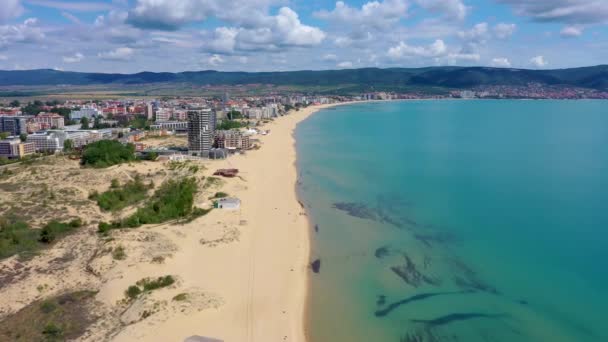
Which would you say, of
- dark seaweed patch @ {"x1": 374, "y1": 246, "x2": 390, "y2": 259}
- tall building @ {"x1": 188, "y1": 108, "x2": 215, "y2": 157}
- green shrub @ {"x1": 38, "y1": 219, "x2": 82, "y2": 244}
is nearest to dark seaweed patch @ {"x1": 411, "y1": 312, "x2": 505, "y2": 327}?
dark seaweed patch @ {"x1": 374, "y1": 246, "x2": 390, "y2": 259}

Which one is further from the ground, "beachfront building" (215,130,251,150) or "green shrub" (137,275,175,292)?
"beachfront building" (215,130,251,150)

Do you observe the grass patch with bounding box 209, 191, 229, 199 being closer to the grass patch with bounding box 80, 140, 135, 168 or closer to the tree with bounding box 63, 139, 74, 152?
the grass patch with bounding box 80, 140, 135, 168

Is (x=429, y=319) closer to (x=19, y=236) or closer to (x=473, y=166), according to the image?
(x=19, y=236)

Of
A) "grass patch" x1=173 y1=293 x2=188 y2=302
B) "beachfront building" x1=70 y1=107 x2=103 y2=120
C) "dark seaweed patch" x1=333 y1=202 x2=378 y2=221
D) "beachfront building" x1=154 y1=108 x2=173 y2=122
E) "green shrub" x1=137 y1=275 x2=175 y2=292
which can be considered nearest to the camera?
"grass patch" x1=173 y1=293 x2=188 y2=302

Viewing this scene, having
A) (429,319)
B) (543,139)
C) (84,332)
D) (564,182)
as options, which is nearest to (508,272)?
(429,319)

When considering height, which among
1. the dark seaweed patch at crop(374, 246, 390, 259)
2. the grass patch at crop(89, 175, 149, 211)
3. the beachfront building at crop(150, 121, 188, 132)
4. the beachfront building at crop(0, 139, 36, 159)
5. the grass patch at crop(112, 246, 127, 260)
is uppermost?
the beachfront building at crop(150, 121, 188, 132)

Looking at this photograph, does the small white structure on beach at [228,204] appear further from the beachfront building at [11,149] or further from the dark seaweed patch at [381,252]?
the beachfront building at [11,149]

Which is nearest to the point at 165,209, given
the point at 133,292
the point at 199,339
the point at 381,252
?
the point at 133,292

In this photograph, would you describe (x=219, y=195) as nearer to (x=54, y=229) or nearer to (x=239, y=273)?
(x=54, y=229)
